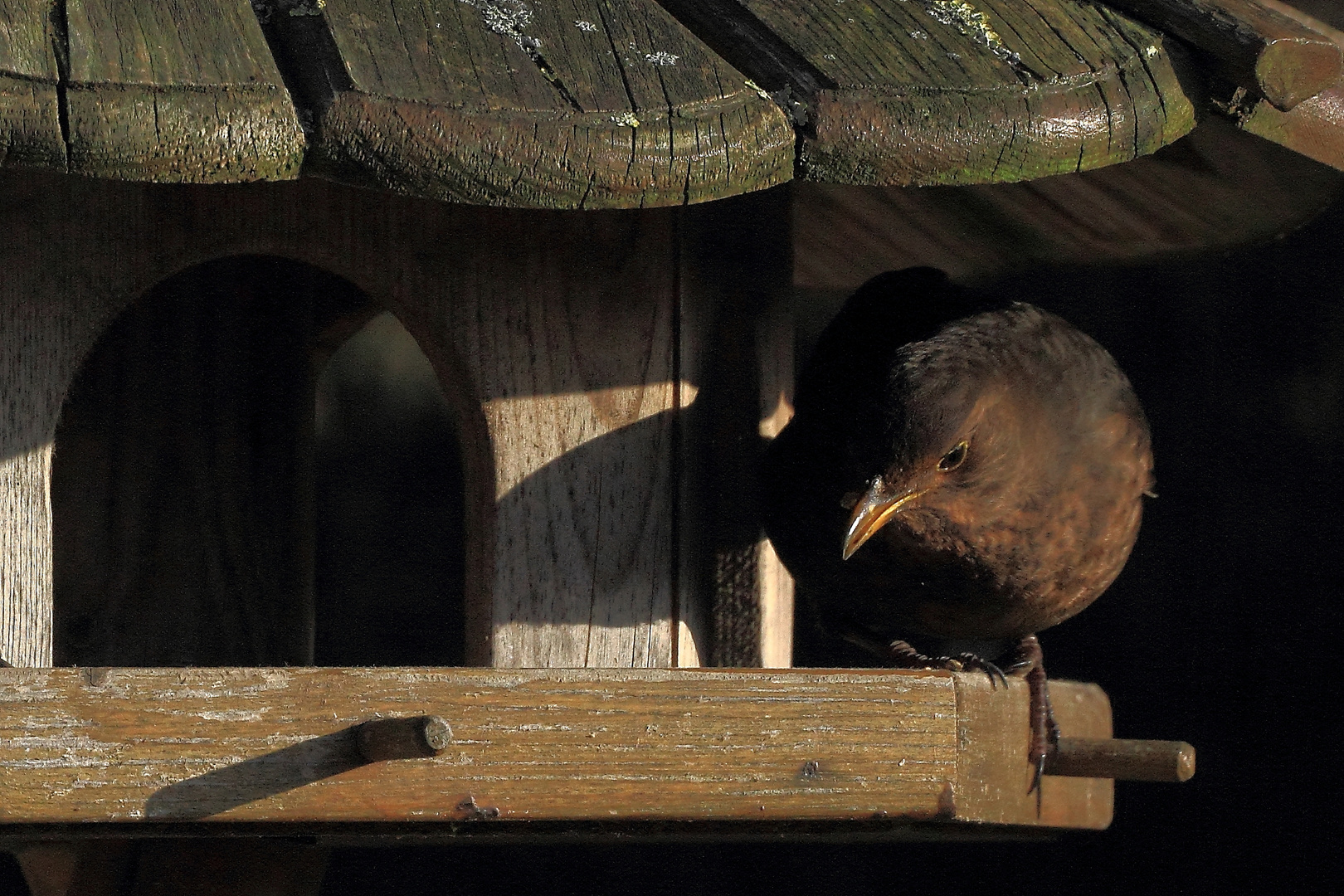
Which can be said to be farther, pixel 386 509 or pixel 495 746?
pixel 386 509

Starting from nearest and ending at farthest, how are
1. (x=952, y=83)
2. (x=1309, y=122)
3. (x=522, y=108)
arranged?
1. (x=522, y=108)
2. (x=952, y=83)
3. (x=1309, y=122)

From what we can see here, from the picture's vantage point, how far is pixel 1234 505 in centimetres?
398

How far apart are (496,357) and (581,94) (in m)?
0.53

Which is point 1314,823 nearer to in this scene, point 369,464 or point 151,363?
point 369,464

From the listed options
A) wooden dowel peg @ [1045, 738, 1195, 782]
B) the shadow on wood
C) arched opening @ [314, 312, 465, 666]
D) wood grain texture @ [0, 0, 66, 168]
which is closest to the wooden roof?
wood grain texture @ [0, 0, 66, 168]

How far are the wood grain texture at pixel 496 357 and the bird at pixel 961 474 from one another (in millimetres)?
225

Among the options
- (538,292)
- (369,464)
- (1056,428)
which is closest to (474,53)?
(538,292)

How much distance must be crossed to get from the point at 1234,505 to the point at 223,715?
2.58m

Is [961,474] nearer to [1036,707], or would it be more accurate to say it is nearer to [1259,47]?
[1036,707]

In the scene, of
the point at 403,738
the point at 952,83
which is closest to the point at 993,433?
the point at 952,83

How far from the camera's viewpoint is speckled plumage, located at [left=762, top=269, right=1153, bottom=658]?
256 centimetres

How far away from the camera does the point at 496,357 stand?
7.78 ft

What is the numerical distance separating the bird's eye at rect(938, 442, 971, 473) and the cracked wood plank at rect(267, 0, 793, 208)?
72cm

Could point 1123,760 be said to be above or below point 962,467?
below
